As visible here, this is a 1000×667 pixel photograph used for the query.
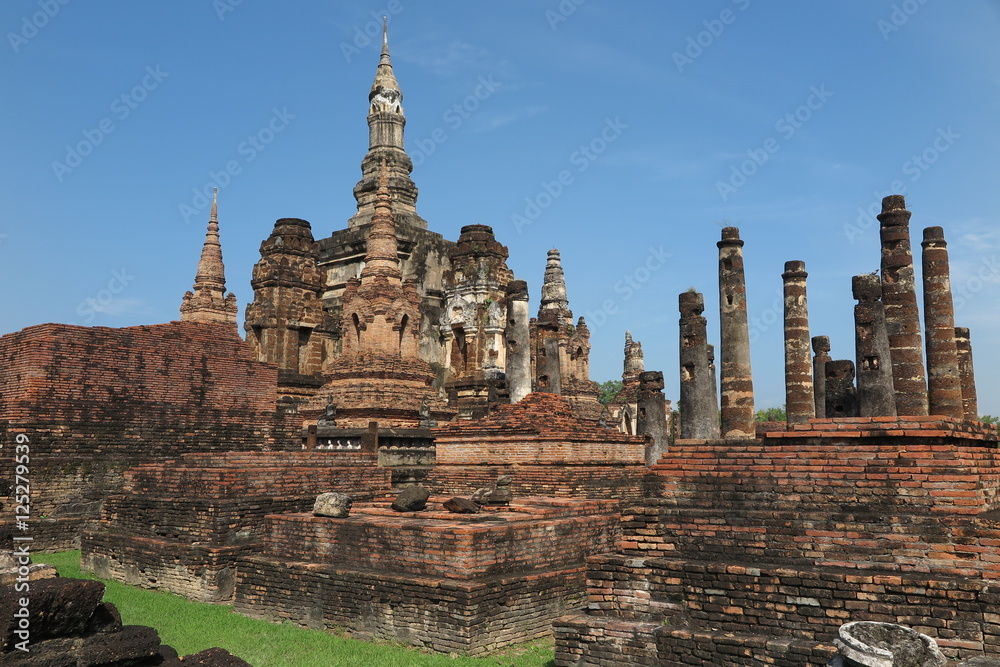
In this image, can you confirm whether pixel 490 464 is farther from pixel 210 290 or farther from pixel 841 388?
pixel 210 290

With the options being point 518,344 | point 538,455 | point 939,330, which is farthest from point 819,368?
point 538,455

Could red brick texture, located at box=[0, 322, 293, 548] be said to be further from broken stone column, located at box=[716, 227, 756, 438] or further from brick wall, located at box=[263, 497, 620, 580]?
broken stone column, located at box=[716, 227, 756, 438]

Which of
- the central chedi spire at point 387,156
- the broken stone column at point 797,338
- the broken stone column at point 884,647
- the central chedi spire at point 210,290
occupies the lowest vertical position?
the broken stone column at point 884,647

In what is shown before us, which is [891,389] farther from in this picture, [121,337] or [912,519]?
[121,337]

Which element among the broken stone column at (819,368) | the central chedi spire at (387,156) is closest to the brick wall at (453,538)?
the broken stone column at (819,368)

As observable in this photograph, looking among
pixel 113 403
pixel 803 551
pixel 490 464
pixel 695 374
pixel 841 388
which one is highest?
pixel 695 374

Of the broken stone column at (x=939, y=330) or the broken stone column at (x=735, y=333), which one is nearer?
the broken stone column at (x=939, y=330)

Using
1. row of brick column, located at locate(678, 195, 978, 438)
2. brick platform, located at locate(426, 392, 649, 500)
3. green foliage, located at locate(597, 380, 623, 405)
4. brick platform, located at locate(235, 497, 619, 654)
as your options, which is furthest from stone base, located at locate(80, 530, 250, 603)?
green foliage, located at locate(597, 380, 623, 405)

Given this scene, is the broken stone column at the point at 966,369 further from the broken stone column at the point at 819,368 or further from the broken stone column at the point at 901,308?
the broken stone column at the point at 901,308

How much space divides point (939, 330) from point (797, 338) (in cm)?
355

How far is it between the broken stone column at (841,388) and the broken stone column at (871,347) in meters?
0.66

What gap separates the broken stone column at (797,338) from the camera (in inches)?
738

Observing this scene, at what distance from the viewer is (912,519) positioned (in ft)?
21.6

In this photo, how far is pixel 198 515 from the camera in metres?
11.2
